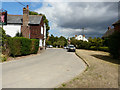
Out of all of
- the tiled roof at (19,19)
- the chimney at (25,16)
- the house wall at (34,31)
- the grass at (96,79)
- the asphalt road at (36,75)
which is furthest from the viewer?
the tiled roof at (19,19)

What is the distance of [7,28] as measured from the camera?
24.1 metres

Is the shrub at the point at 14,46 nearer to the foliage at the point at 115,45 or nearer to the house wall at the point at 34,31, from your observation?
the house wall at the point at 34,31

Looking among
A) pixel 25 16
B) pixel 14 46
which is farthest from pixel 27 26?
pixel 14 46

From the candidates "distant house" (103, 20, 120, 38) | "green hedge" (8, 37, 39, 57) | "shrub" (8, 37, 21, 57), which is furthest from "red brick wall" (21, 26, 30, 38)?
"distant house" (103, 20, 120, 38)

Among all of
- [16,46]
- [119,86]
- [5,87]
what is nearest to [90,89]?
[119,86]

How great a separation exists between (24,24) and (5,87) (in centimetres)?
2099

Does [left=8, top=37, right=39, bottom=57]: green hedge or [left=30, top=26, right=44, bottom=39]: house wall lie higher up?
[left=30, top=26, right=44, bottom=39]: house wall

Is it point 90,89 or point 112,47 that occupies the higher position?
point 112,47

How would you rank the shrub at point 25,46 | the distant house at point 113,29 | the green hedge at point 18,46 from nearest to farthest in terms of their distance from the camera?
1. the green hedge at point 18,46
2. the shrub at point 25,46
3. the distant house at point 113,29

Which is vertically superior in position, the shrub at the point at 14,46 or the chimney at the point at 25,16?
the chimney at the point at 25,16

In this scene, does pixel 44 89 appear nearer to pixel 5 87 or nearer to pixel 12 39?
pixel 5 87

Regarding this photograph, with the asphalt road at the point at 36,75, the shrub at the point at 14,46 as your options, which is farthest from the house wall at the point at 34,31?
the asphalt road at the point at 36,75

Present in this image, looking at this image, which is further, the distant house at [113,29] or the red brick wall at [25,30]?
the red brick wall at [25,30]

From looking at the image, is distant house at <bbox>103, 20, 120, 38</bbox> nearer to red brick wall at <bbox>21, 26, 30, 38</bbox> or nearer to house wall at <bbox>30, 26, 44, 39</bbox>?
house wall at <bbox>30, 26, 44, 39</bbox>
